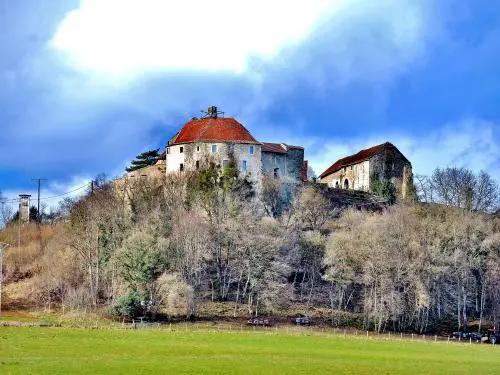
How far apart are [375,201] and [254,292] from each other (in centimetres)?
3356

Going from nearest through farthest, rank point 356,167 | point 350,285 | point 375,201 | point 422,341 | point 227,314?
point 422,341
point 227,314
point 350,285
point 375,201
point 356,167

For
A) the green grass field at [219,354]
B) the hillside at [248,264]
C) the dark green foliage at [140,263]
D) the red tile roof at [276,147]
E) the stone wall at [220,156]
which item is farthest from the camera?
the red tile roof at [276,147]

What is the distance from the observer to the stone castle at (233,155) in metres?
107

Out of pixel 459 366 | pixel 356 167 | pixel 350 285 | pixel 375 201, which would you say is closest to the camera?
pixel 459 366

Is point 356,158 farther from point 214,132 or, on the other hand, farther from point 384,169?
point 214,132

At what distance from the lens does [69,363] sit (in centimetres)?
4153

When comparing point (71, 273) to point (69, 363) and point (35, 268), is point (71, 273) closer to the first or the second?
point (35, 268)

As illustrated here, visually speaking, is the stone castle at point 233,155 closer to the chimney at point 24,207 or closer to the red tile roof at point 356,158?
the red tile roof at point 356,158

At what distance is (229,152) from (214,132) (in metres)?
4.06

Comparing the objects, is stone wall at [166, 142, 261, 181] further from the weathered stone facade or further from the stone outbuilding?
the stone outbuilding

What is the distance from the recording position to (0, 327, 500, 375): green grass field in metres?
41.5

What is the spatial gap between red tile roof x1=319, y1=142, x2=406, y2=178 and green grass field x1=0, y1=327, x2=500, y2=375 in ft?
179

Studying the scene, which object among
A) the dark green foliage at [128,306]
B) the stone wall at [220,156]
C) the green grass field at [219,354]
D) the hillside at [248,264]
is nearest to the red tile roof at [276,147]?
the stone wall at [220,156]

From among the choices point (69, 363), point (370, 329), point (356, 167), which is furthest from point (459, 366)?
point (356, 167)
